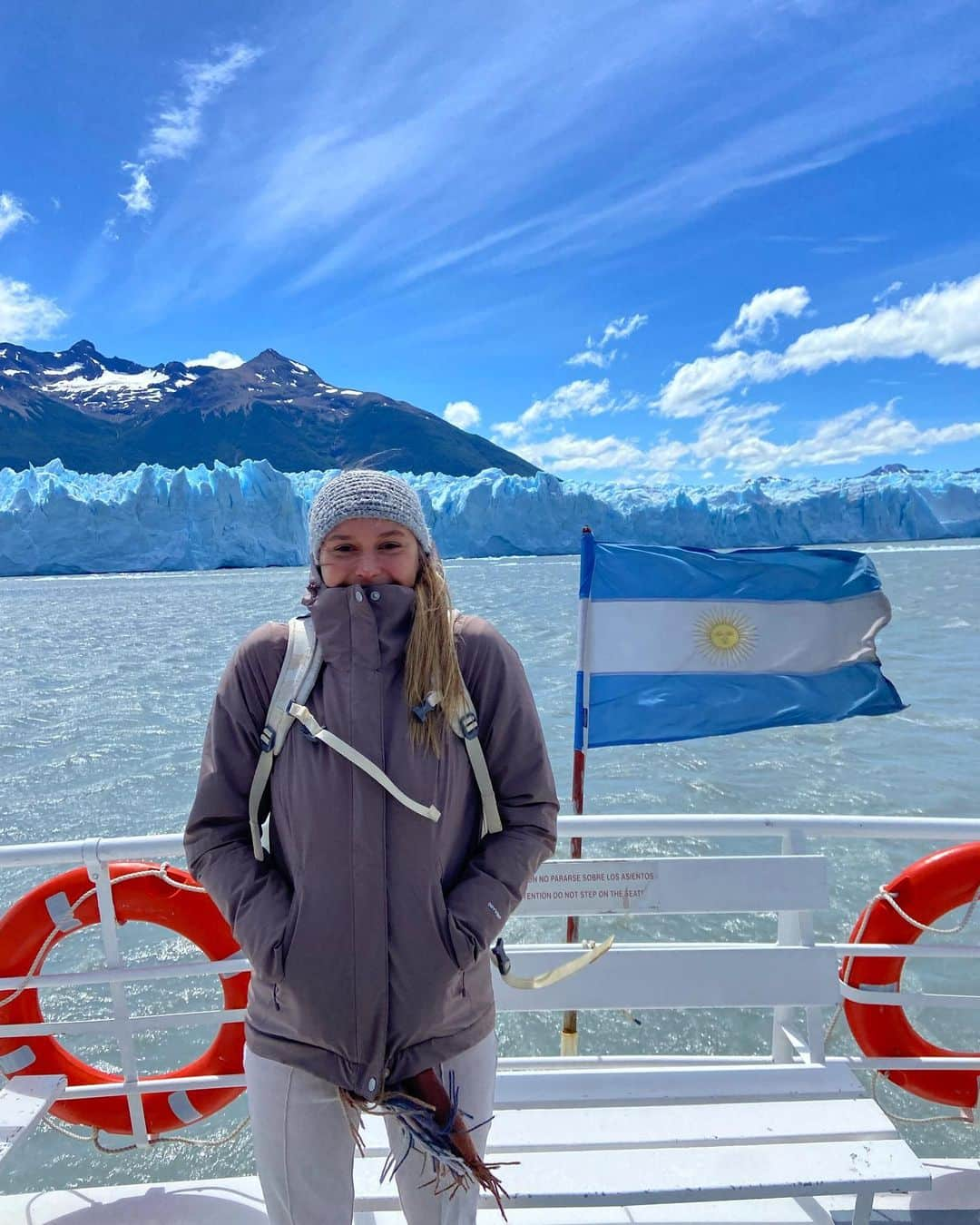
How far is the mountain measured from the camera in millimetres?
101438

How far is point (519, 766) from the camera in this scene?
46.8 inches

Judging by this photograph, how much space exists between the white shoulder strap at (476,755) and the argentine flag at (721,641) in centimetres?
155

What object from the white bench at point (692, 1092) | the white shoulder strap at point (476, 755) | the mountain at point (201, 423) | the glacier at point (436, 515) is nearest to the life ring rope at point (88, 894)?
the white bench at point (692, 1092)

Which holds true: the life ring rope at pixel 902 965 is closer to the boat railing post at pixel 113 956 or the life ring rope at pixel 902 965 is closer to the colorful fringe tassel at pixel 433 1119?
the colorful fringe tassel at pixel 433 1119

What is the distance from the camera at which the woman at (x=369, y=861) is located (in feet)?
3.58

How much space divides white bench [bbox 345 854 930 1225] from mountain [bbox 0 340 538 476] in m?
92.3

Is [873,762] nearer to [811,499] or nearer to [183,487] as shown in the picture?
[183,487]

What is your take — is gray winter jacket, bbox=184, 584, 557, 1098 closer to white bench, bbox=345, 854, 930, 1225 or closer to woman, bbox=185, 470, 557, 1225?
woman, bbox=185, 470, 557, 1225

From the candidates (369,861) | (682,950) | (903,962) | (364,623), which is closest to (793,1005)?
(682,950)

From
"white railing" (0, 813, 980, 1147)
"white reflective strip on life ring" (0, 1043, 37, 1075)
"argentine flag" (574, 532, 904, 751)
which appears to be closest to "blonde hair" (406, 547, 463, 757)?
"white railing" (0, 813, 980, 1147)

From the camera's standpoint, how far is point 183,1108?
1.95 m

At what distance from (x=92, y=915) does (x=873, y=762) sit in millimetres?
7343

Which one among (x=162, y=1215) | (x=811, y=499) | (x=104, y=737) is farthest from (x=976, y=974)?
(x=811, y=499)

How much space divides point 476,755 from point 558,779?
21.3ft
